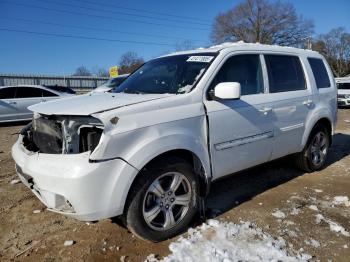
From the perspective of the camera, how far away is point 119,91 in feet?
14.6

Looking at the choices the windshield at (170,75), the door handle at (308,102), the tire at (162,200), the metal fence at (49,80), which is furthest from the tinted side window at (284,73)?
the metal fence at (49,80)

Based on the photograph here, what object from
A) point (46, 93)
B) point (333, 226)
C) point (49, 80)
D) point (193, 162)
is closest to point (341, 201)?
point (333, 226)

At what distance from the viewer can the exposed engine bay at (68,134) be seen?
3.13 metres

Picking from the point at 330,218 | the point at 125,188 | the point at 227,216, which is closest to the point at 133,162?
the point at 125,188

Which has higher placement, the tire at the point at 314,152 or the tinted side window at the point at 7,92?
the tinted side window at the point at 7,92

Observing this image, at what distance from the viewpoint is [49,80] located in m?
27.9

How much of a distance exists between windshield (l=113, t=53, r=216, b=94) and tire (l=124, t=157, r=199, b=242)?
0.87 meters

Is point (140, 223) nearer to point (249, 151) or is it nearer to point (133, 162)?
point (133, 162)

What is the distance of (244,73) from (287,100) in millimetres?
845

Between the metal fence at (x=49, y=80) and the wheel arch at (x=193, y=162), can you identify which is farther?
the metal fence at (x=49, y=80)

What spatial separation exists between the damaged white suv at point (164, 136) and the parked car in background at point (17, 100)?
28.8ft

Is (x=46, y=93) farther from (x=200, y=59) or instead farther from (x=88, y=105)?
(x=88, y=105)

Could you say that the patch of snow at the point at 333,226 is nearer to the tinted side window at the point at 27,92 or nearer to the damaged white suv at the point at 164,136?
the damaged white suv at the point at 164,136

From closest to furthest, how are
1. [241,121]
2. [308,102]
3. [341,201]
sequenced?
[241,121]
[341,201]
[308,102]
